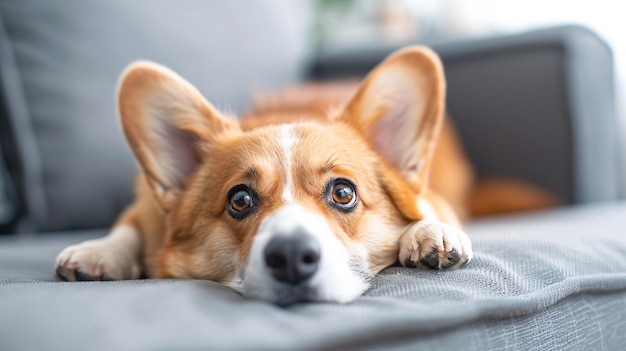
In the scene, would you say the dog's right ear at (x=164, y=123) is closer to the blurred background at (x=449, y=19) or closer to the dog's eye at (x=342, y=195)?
the dog's eye at (x=342, y=195)

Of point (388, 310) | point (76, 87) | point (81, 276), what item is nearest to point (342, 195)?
point (388, 310)

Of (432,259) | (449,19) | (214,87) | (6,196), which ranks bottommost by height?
(6,196)

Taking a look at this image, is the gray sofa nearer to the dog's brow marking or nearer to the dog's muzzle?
the dog's muzzle

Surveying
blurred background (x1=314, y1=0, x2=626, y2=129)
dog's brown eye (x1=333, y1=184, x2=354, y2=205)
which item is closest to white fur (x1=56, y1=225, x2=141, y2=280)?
dog's brown eye (x1=333, y1=184, x2=354, y2=205)

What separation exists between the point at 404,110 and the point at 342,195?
0.34m

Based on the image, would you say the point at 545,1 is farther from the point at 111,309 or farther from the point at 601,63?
the point at 111,309

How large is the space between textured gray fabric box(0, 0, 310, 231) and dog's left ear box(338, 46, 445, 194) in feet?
2.82

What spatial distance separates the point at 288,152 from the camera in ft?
4.22

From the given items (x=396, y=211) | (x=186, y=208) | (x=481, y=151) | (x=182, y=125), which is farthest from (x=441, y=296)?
(x=481, y=151)

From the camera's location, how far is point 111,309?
788 mm

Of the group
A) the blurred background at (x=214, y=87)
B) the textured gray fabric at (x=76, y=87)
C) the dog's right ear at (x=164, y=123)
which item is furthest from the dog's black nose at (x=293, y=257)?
the textured gray fabric at (x=76, y=87)

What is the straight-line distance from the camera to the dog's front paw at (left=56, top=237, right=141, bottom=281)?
1202 millimetres

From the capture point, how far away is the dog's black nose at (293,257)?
38.5 inches

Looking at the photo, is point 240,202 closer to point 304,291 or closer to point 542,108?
point 304,291
